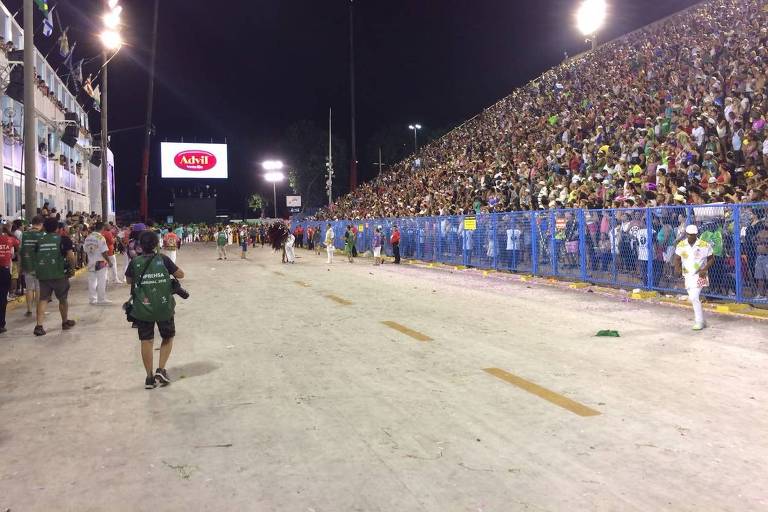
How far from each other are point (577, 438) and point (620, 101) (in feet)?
62.3

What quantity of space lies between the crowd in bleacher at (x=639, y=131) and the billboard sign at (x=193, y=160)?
51.4 meters

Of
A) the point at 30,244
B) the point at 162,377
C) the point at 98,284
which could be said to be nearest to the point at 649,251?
the point at 162,377

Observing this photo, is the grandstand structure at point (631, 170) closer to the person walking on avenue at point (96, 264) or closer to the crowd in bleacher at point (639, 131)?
the crowd in bleacher at point (639, 131)

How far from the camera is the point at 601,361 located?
7.34m

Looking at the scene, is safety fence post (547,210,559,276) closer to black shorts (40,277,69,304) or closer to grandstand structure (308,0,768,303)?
grandstand structure (308,0,768,303)

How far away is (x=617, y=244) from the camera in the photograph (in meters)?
14.3

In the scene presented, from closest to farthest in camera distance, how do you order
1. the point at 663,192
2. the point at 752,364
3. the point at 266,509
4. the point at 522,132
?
the point at 266,509 → the point at 752,364 → the point at 663,192 → the point at 522,132

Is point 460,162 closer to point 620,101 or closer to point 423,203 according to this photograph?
point 423,203

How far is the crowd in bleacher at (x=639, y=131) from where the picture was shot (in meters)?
14.6

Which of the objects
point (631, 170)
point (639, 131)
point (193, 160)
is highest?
point (193, 160)

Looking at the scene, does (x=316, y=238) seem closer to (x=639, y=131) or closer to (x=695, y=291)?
(x=639, y=131)

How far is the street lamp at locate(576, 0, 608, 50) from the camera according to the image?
1378 inches

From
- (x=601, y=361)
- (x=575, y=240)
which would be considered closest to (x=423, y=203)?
(x=575, y=240)

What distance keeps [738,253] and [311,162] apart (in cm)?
6576
